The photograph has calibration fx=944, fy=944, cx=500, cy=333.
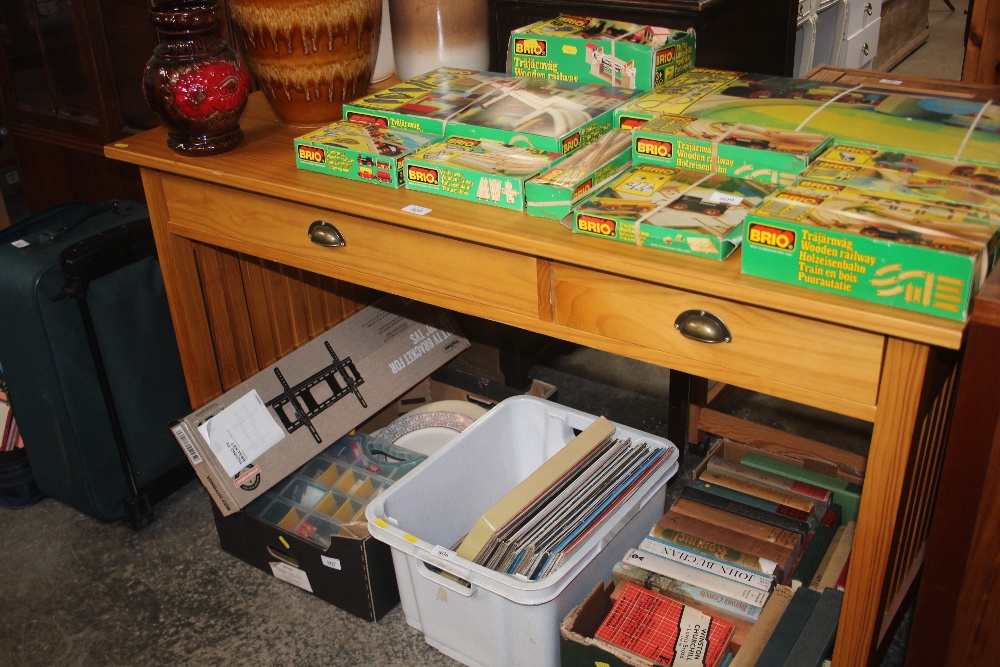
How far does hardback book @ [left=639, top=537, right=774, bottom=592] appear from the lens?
145cm

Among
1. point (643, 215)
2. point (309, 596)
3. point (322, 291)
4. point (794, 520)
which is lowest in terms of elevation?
point (309, 596)

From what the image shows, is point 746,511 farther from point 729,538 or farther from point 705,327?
point 705,327

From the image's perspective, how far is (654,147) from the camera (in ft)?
4.54

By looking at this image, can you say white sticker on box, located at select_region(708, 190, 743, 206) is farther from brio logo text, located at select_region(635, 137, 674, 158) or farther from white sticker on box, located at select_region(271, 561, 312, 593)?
white sticker on box, located at select_region(271, 561, 312, 593)

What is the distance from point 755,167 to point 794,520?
2.05 feet

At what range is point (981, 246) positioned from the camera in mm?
1020

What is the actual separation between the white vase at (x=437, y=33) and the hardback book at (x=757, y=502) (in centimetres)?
96

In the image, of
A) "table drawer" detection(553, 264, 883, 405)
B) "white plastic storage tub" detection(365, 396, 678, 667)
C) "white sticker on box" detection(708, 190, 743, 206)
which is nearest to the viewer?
"table drawer" detection(553, 264, 883, 405)

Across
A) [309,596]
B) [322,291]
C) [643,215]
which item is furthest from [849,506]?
[322,291]

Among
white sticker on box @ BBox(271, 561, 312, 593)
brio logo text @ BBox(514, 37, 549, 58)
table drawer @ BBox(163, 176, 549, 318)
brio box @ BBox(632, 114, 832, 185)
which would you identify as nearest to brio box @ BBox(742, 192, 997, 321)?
brio box @ BBox(632, 114, 832, 185)

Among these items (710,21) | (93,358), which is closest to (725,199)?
(710,21)

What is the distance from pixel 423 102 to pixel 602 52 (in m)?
0.32

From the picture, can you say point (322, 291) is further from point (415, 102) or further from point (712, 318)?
point (712, 318)

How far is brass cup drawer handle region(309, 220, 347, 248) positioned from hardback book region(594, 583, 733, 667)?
0.72 m
